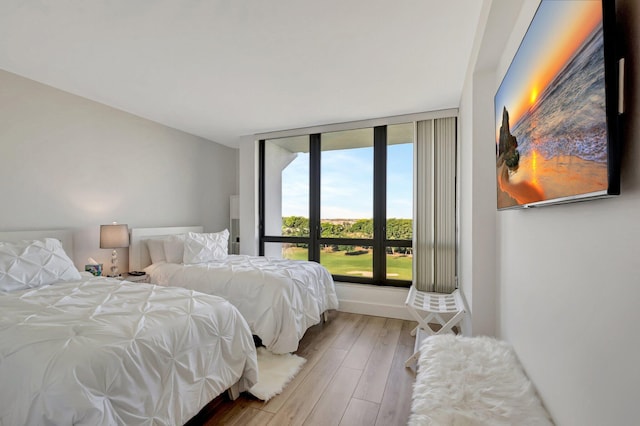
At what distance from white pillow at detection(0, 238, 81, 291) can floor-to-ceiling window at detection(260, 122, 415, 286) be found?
255 cm

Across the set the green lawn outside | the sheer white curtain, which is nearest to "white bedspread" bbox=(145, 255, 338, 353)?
the green lawn outside

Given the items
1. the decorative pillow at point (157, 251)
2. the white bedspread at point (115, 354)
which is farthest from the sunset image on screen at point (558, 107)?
the decorative pillow at point (157, 251)

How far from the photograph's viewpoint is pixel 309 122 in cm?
392

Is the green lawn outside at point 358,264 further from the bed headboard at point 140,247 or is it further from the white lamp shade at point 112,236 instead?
the white lamp shade at point 112,236

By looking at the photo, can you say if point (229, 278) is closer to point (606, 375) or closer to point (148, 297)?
point (148, 297)

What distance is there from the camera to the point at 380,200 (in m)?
3.83

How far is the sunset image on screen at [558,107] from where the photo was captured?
0.71 m

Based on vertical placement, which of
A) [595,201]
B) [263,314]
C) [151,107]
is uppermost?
[151,107]

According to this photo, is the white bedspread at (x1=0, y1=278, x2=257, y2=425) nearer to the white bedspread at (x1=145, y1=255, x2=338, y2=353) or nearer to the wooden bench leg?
the wooden bench leg

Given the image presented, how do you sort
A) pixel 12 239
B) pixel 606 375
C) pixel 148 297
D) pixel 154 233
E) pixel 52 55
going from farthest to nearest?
pixel 154 233
pixel 12 239
pixel 52 55
pixel 148 297
pixel 606 375

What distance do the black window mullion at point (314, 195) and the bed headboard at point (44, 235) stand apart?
108 inches

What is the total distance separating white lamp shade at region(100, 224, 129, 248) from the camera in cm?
298

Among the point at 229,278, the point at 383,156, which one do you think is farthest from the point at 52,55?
the point at 383,156

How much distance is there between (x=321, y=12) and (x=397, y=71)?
988mm
